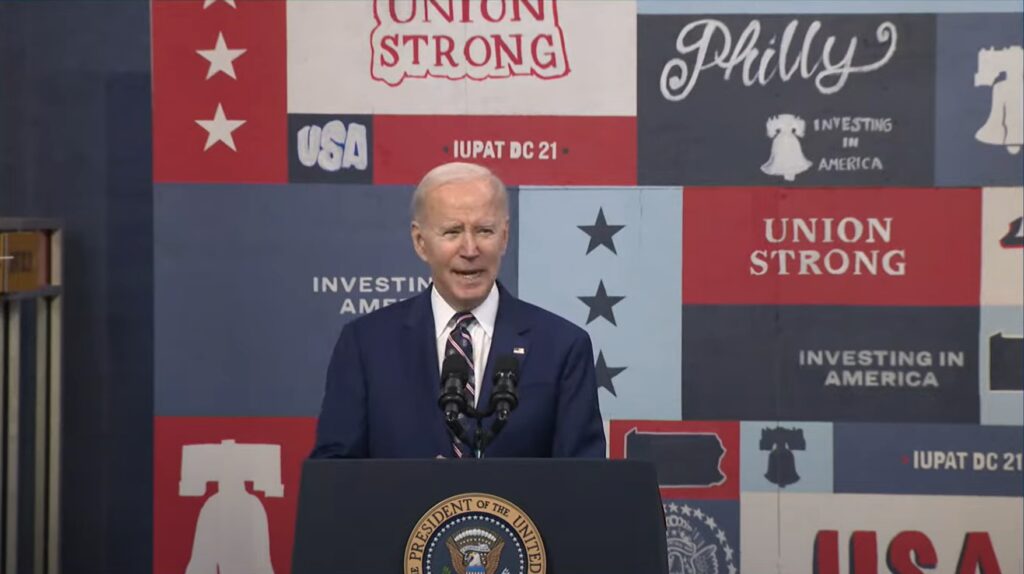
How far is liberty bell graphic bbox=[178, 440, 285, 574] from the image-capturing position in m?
4.11

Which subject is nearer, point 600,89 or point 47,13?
point 600,89

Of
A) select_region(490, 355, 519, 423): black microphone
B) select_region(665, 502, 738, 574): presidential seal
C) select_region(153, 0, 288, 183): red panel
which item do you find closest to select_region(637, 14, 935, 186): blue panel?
select_region(665, 502, 738, 574): presidential seal

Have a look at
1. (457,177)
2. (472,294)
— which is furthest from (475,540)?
(457,177)

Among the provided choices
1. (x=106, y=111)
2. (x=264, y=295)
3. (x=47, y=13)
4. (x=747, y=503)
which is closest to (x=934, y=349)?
(x=747, y=503)

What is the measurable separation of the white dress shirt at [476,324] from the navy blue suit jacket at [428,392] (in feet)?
0.04

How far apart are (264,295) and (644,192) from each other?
3.83ft

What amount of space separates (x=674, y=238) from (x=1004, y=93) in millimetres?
1022

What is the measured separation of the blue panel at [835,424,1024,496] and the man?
69.5 inches

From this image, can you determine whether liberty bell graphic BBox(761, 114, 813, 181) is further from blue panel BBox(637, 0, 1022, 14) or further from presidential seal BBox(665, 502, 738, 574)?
presidential seal BBox(665, 502, 738, 574)

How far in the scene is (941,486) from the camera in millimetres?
3973

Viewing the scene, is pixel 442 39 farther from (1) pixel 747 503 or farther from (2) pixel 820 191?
(1) pixel 747 503

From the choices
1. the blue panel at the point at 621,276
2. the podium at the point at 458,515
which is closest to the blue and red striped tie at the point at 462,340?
the podium at the point at 458,515

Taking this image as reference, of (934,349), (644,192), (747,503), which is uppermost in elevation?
(644,192)

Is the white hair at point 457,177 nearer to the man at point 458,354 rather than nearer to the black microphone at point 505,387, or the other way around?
the man at point 458,354
